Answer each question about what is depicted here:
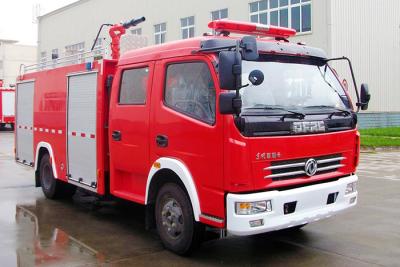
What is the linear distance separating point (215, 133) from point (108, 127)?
2.34m

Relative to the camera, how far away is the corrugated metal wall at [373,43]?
2672 cm

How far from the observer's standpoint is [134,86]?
653 centimetres

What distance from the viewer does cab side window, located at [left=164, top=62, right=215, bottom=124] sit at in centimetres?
538

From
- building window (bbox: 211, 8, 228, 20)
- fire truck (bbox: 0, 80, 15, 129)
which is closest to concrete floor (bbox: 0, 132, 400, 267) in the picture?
building window (bbox: 211, 8, 228, 20)

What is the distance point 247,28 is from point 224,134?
1.75 metres

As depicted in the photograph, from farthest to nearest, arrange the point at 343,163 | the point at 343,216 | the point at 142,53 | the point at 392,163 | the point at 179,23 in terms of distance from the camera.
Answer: the point at 179,23 → the point at 392,163 → the point at 343,216 → the point at 142,53 → the point at 343,163

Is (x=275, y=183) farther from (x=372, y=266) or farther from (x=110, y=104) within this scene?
(x=110, y=104)

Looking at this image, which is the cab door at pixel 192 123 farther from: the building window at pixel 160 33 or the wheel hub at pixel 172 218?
the building window at pixel 160 33

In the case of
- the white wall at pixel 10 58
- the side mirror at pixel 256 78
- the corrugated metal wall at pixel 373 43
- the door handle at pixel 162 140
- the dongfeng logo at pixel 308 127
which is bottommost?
the door handle at pixel 162 140

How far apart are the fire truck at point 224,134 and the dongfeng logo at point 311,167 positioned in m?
0.01

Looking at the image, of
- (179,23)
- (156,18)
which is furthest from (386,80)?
(156,18)

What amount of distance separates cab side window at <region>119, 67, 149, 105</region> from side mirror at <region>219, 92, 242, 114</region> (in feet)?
5.28

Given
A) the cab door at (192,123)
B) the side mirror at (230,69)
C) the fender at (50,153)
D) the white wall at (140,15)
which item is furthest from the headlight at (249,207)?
the white wall at (140,15)

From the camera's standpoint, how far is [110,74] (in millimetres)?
7219
